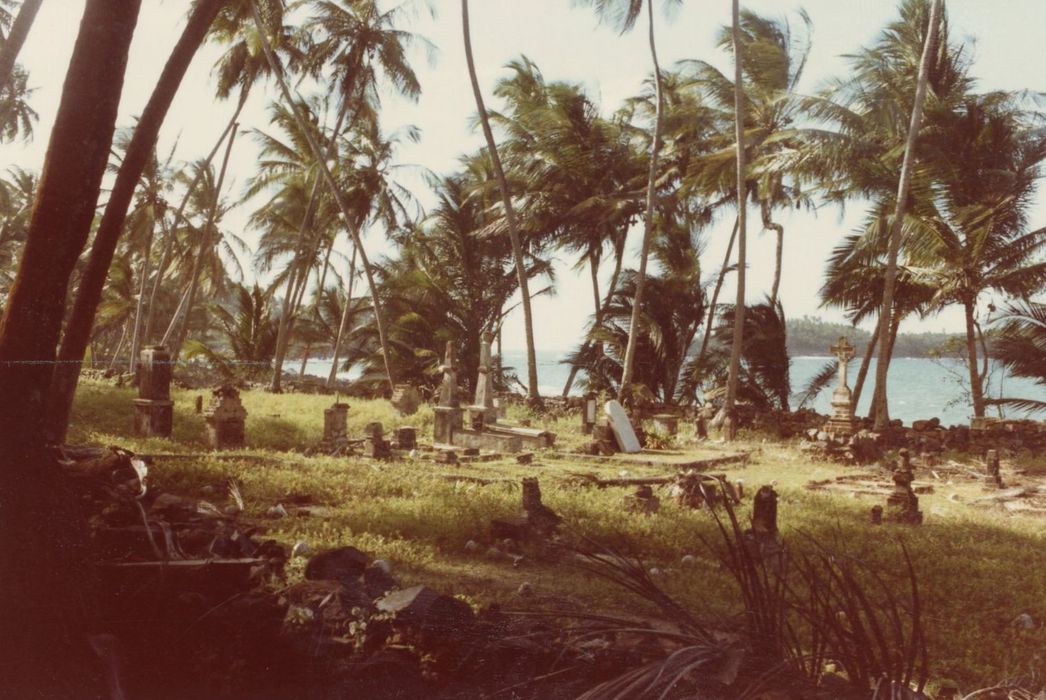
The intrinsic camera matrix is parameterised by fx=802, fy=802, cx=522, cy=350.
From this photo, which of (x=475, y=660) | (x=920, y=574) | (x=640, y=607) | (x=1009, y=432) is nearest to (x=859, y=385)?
(x=1009, y=432)

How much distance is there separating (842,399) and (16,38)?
14483 millimetres

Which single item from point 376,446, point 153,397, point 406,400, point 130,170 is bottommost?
point 376,446

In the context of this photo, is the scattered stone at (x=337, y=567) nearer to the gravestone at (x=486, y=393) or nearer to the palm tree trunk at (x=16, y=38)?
the palm tree trunk at (x=16, y=38)

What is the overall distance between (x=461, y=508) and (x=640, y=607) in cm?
285

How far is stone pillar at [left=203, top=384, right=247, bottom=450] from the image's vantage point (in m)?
11.6

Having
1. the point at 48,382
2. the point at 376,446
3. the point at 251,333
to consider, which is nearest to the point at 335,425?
the point at 376,446

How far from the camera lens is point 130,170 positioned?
209 inches

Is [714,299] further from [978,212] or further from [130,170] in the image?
[130,170]

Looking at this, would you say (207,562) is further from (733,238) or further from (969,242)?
(733,238)

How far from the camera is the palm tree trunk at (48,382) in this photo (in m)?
3.13

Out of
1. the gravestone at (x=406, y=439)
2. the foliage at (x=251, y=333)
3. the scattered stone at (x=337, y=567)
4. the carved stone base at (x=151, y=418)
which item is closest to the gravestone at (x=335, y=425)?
the gravestone at (x=406, y=439)

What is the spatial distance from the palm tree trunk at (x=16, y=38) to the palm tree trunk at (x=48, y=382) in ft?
20.9

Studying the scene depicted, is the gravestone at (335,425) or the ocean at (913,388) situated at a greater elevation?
the ocean at (913,388)

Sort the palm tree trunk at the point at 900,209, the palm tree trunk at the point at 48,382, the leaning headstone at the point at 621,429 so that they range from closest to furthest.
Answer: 1. the palm tree trunk at the point at 48,382
2. the leaning headstone at the point at 621,429
3. the palm tree trunk at the point at 900,209
